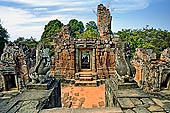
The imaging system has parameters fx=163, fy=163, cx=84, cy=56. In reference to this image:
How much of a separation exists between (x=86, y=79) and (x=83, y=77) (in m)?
0.33

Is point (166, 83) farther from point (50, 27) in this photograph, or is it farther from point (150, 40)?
point (50, 27)

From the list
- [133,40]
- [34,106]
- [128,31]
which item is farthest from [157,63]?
[128,31]

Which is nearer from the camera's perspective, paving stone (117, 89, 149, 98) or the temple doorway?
paving stone (117, 89, 149, 98)

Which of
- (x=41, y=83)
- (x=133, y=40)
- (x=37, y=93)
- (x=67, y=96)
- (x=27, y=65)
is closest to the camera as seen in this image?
(x=37, y=93)

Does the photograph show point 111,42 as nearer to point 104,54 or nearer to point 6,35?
point 104,54

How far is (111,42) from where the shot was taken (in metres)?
13.2

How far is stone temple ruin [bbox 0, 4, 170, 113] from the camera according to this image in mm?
4062

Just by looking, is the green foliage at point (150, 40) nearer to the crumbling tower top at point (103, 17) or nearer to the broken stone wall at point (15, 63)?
the crumbling tower top at point (103, 17)

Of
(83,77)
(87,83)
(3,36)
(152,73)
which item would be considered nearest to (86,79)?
(83,77)

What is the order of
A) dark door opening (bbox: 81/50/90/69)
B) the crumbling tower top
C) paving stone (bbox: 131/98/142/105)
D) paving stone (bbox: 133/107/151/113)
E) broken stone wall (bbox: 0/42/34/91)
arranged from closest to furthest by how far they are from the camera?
paving stone (bbox: 133/107/151/113)
paving stone (bbox: 131/98/142/105)
broken stone wall (bbox: 0/42/34/91)
the crumbling tower top
dark door opening (bbox: 81/50/90/69)

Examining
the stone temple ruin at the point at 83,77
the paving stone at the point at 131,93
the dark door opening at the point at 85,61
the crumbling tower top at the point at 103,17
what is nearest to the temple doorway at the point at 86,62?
the dark door opening at the point at 85,61

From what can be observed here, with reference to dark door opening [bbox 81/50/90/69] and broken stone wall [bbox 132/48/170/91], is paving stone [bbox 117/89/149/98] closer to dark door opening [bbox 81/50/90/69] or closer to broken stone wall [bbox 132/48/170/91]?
broken stone wall [bbox 132/48/170/91]

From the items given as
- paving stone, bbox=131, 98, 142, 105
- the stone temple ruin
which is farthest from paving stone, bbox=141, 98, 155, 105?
paving stone, bbox=131, 98, 142, 105

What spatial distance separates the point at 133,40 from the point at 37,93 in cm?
1795
